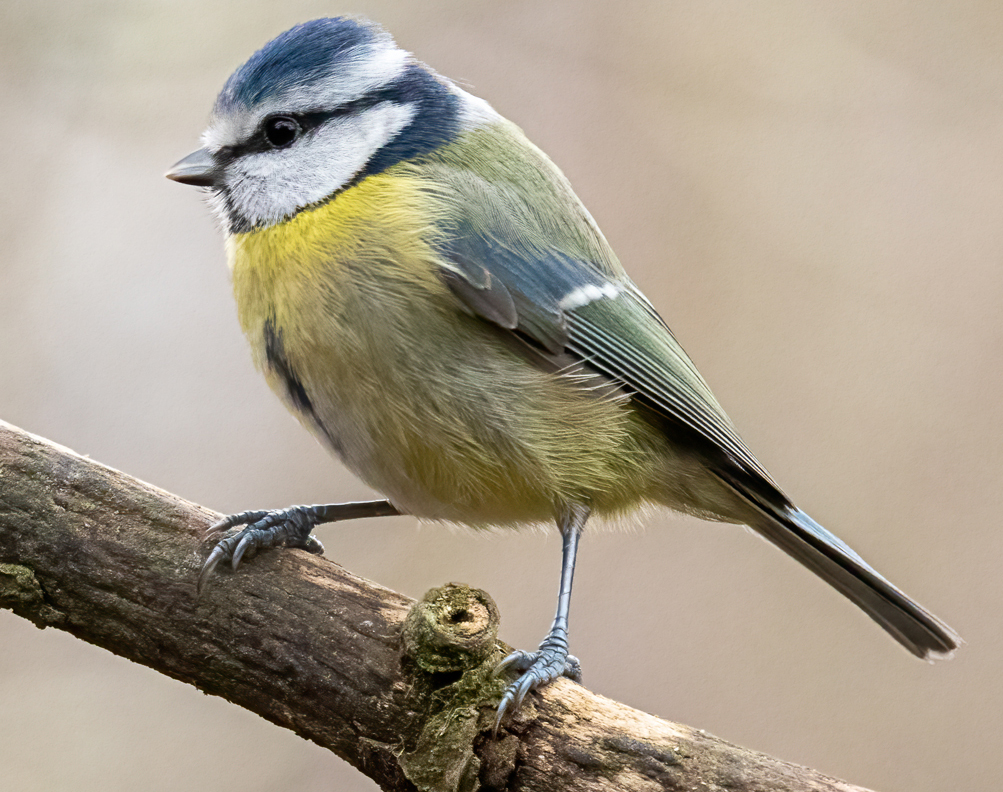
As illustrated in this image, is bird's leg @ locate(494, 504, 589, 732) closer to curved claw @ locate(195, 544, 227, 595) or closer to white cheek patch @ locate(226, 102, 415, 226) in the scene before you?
curved claw @ locate(195, 544, 227, 595)

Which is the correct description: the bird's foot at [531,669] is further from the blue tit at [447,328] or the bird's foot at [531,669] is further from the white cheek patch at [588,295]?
the white cheek patch at [588,295]

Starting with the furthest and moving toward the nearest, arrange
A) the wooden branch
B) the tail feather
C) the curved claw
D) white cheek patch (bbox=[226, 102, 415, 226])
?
the tail feather < white cheek patch (bbox=[226, 102, 415, 226]) < the curved claw < the wooden branch

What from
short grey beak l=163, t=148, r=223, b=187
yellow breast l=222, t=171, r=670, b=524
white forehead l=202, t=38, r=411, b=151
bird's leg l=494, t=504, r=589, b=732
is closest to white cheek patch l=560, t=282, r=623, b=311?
yellow breast l=222, t=171, r=670, b=524

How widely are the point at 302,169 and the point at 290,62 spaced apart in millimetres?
177

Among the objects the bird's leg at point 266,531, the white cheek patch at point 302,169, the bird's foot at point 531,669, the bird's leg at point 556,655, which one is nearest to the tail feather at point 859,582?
the bird's leg at point 556,655

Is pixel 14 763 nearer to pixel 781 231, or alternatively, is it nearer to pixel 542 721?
pixel 542 721

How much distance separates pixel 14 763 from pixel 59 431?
2.15 ft

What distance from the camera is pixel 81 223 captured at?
2.03m

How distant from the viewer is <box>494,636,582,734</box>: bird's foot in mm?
1208

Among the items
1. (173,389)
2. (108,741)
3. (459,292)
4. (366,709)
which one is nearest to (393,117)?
(459,292)

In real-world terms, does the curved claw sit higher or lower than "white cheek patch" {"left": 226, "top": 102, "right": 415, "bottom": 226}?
lower

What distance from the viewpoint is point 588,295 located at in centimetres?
157

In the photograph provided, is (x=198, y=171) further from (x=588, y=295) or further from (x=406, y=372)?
(x=588, y=295)

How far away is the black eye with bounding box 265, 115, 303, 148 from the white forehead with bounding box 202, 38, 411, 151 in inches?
0.5
